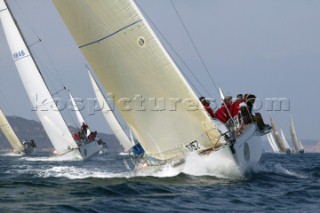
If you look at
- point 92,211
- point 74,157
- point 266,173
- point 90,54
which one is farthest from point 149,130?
point 74,157

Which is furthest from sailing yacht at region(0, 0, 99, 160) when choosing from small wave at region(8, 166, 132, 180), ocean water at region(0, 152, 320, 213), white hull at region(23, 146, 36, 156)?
white hull at region(23, 146, 36, 156)

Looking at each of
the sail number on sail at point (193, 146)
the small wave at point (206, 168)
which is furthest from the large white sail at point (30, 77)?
the sail number on sail at point (193, 146)

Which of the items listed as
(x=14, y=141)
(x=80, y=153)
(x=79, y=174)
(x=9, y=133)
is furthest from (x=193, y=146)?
(x=14, y=141)

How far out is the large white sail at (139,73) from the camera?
14680 millimetres

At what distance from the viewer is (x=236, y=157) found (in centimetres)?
1427

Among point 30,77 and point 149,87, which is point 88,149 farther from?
point 149,87

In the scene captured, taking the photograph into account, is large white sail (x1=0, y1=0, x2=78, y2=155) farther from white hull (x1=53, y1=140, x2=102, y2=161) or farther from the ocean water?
the ocean water

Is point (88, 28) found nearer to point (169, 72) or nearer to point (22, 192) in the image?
point (169, 72)

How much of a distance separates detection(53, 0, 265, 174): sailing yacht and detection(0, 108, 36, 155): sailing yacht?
1506 inches

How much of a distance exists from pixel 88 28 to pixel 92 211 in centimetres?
603

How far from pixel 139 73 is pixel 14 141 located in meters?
41.8

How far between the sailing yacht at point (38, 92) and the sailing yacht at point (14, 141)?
18067mm

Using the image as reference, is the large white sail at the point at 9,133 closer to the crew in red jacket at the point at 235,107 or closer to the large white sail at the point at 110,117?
the large white sail at the point at 110,117

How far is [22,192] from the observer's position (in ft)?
43.2
